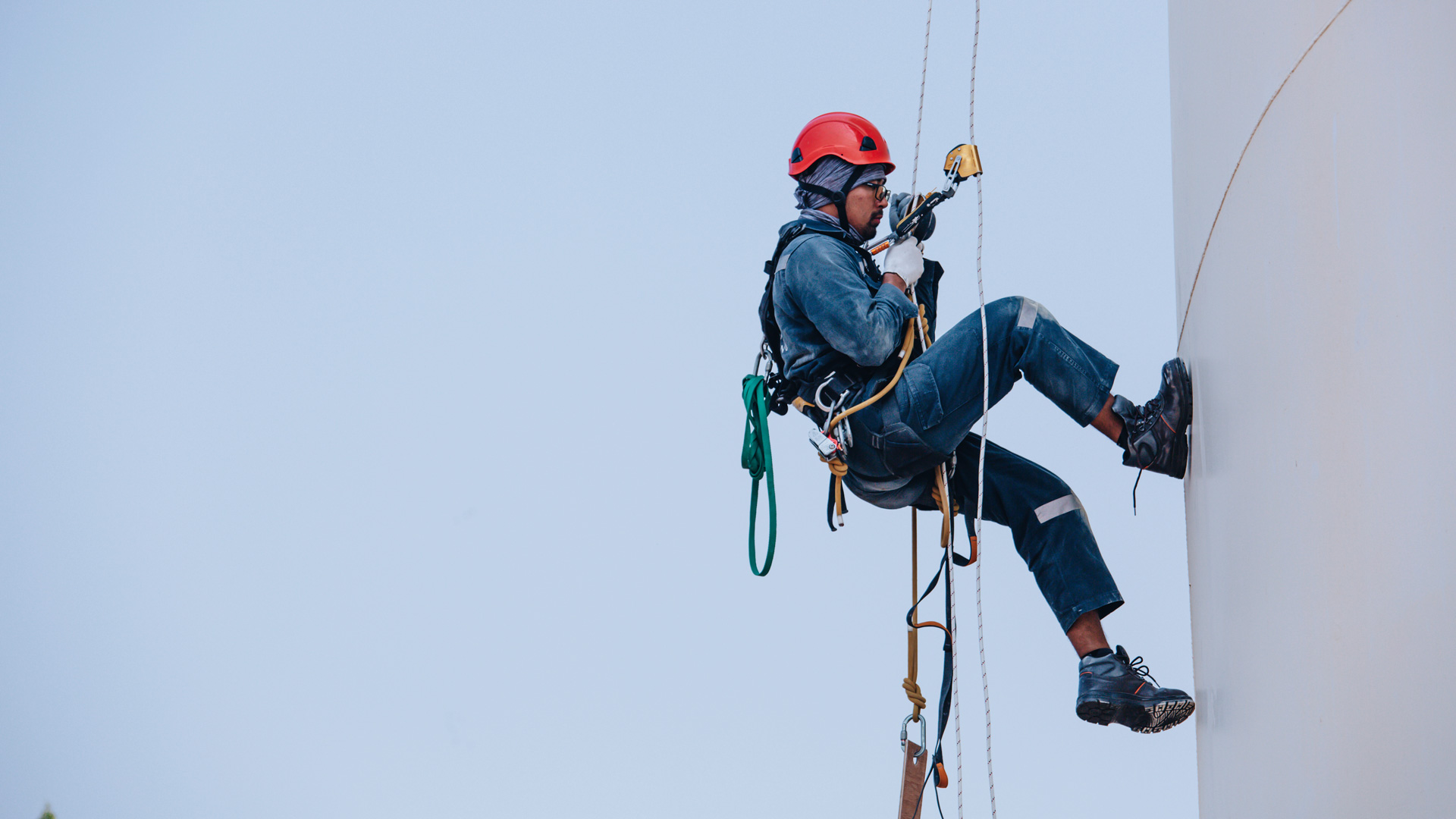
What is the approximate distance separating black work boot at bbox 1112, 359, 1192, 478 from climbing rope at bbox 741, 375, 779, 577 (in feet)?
3.93

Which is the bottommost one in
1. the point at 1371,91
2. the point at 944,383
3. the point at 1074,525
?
the point at 1074,525

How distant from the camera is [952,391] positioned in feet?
14.9

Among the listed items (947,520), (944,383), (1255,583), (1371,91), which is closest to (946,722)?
(947,520)

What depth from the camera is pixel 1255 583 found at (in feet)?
12.0

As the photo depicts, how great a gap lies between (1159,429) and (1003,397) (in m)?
0.48

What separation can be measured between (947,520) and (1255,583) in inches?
54.1

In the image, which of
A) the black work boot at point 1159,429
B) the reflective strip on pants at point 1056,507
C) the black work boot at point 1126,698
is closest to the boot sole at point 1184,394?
the black work boot at point 1159,429

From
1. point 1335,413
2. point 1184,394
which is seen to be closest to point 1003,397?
point 1184,394

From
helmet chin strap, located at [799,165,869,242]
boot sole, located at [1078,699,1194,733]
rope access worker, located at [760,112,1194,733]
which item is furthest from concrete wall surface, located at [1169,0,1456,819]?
helmet chin strap, located at [799,165,869,242]

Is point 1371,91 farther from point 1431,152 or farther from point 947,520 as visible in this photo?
point 947,520

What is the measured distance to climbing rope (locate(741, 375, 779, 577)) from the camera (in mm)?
4934

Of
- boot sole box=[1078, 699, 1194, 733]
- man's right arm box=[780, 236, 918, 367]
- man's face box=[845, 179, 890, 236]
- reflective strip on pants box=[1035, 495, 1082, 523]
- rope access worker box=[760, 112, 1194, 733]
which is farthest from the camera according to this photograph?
man's face box=[845, 179, 890, 236]

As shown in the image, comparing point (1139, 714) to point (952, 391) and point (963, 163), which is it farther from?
point (963, 163)

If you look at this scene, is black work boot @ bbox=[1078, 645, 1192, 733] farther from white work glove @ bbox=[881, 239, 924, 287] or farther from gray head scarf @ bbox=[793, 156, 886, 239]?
gray head scarf @ bbox=[793, 156, 886, 239]
